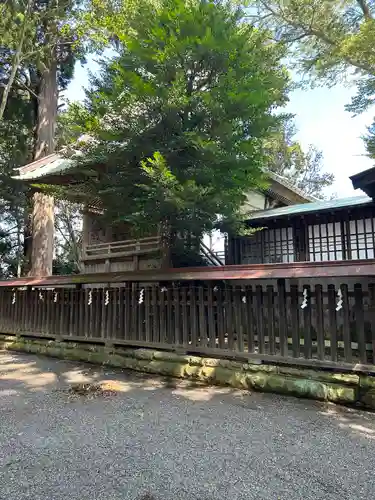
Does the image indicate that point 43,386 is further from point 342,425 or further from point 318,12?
point 318,12

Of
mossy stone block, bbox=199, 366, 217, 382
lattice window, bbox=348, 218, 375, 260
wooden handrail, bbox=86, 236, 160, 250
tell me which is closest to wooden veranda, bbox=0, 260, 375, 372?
mossy stone block, bbox=199, 366, 217, 382

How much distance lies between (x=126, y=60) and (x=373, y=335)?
22.4ft

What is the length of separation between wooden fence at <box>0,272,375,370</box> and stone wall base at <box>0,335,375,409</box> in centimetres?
18

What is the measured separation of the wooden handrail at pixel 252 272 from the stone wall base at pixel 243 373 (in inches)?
59.9

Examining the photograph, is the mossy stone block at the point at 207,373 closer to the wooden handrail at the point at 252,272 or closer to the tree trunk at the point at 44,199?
the wooden handrail at the point at 252,272

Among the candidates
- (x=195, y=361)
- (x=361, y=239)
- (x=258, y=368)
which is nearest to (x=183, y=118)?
(x=195, y=361)

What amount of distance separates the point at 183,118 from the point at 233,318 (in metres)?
3.96

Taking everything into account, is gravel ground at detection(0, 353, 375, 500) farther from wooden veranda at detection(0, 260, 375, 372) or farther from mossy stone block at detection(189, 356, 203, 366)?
wooden veranda at detection(0, 260, 375, 372)

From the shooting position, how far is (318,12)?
13.1 meters

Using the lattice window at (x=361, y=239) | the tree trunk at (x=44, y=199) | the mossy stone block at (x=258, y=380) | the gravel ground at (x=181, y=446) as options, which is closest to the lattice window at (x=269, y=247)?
the lattice window at (x=361, y=239)

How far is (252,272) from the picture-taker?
230 inches

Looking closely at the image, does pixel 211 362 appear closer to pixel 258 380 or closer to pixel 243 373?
pixel 243 373

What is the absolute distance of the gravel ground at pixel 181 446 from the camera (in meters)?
2.90

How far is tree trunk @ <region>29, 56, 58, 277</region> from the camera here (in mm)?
13805
